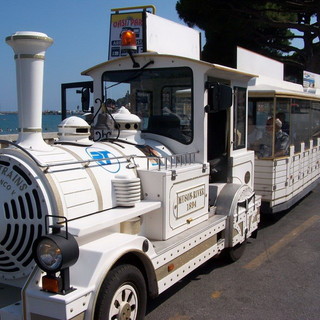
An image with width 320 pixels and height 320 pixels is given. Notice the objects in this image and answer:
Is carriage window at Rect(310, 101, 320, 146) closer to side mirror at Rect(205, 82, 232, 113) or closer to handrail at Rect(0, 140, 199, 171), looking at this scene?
side mirror at Rect(205, 82, 232, 113)

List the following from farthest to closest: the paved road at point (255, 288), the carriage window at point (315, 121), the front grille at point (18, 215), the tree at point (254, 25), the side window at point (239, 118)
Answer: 1. the tree at point (254, 25)
2. the carriage window at point (315, 121)
3. the side window at point (239, 118)
4. the paved road at point (255, 288)
5. the front grille at point (18, 215)

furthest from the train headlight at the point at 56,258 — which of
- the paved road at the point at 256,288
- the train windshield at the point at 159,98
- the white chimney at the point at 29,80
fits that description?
the train windshield at the point at 159,98

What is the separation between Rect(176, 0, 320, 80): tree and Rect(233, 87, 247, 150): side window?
1358 centimetres

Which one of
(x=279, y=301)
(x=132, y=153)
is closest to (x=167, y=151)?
(x=132, y=153)

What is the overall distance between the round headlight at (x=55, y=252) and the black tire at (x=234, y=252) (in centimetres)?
302

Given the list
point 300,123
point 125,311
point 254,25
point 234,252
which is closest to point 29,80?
point 125,311

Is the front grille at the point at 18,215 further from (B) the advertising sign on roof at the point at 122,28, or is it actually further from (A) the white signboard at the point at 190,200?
(B) the advertising sign on roof at the point at 122,28

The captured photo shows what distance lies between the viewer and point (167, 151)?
4.64 metres

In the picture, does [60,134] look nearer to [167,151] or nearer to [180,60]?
[167,151]

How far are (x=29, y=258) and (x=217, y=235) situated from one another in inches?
96.5

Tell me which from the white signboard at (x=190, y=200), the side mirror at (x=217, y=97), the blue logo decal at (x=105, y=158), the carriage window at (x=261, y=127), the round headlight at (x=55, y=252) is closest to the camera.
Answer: the round headlight at (x=55, y=252)

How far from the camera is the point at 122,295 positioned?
3.14 meters

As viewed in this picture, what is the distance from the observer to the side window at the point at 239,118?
216 inches

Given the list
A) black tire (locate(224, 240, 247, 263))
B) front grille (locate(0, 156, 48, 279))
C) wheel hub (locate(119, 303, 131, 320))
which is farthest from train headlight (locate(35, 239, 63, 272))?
black tire (locate(224, 240, 247, 263))
